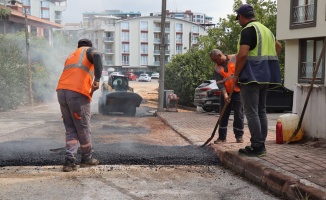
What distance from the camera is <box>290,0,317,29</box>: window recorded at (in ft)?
70.8

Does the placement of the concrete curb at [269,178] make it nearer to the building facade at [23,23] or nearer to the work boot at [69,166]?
the work boot at [69,166]

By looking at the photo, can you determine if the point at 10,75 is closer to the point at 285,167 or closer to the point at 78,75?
the point at 78,75

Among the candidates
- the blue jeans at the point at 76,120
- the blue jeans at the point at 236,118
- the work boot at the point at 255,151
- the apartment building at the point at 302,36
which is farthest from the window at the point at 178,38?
the work boot at the point at 255,151

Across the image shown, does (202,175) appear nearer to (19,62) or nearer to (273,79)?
(273,79)

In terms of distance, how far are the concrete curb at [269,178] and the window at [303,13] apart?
1879 cm

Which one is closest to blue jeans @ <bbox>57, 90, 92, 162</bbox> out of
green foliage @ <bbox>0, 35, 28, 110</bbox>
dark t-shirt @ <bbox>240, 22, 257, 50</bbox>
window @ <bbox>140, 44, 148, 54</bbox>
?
dark t-shirt @ <bbox>240, 22, 257, 50</bbox>

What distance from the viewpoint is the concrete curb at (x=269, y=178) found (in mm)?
3293

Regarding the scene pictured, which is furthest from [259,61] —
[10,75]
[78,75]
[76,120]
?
[10,75]

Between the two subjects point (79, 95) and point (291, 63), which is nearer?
point (79, 95)

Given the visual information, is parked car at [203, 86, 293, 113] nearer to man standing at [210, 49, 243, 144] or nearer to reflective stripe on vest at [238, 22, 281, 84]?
man standing at [210, 49, 243, 144]

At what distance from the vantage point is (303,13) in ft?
73.8

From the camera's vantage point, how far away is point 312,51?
2238cm

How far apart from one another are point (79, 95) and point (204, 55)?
772 inches

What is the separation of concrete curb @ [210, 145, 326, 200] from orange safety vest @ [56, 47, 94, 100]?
6.30 ft
